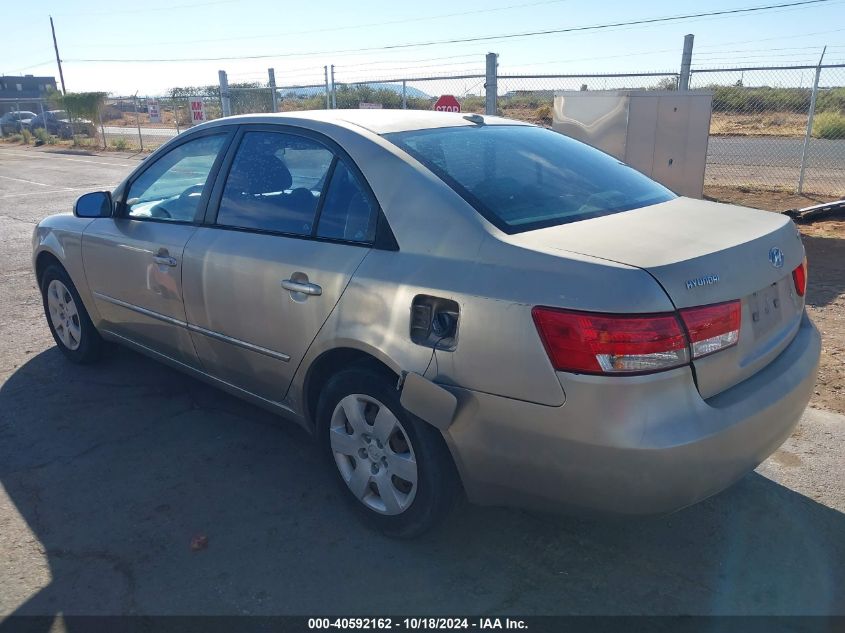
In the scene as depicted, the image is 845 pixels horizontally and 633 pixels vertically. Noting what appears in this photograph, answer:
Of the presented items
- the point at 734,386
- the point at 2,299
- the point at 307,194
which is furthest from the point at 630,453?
the point at 2,299

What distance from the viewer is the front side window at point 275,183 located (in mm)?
3244

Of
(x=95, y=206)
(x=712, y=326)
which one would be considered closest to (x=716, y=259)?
(x=712, y=326)

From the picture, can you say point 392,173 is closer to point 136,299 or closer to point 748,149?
point 136,299

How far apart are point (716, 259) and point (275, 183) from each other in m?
2.06

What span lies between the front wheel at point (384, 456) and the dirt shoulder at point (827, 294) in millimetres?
2650

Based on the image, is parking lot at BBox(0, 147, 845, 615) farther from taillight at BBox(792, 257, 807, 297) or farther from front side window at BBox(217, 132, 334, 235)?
front side window at BBox(217, 132, 334, 235)

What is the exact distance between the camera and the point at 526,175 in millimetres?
3148

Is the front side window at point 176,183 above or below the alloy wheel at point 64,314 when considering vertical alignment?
above

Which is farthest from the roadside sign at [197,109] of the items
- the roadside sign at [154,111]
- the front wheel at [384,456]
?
the front wheel at [384,456]

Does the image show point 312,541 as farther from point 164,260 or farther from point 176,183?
point 176,183

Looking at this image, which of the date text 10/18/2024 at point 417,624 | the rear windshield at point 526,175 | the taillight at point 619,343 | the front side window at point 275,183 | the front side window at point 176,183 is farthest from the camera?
the front side window at point 176,183

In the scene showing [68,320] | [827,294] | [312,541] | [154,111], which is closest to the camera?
[312,541]

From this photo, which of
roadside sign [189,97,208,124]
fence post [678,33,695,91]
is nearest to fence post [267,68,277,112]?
roadside sign [189,97,208,124]

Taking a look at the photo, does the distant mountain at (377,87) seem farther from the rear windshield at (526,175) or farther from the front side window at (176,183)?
the rear windshield at (526,175)
